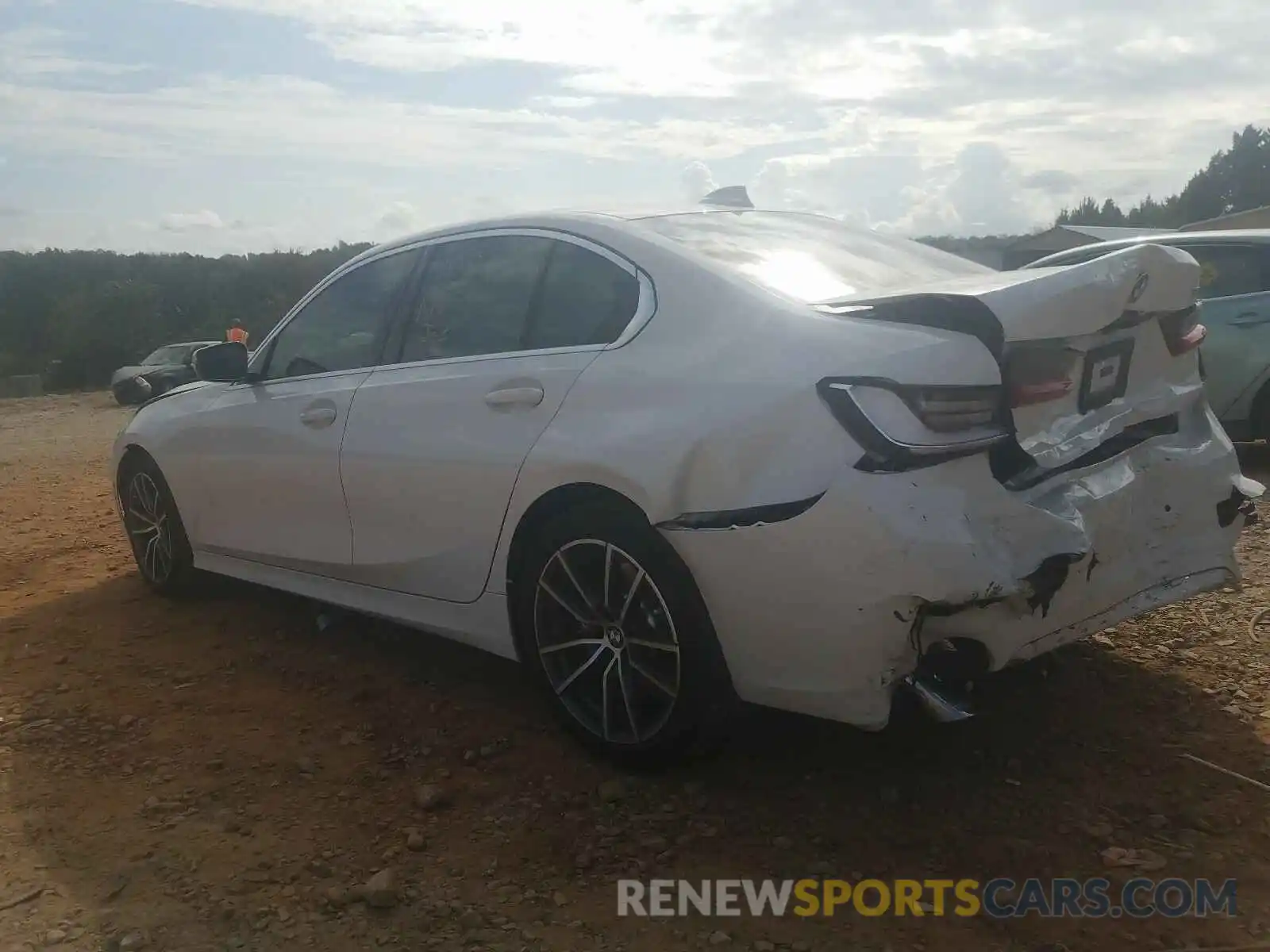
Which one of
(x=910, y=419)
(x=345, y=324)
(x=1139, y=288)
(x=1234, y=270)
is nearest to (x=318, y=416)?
(x=345, y=324)

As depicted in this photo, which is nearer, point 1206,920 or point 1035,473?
point 1206,920

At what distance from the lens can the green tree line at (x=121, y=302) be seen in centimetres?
2900

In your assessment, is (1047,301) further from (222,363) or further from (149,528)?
(149,528)

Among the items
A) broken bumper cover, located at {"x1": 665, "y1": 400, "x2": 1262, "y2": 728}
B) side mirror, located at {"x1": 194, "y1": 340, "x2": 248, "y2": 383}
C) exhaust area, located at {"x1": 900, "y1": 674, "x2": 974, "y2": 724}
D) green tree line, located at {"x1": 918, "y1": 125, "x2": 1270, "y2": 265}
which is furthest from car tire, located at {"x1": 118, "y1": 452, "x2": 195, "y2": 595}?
green tree line, located at {"x1": 918, "y1": 125, "x2": 1270, "y2": 265}

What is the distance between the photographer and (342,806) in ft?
10.5

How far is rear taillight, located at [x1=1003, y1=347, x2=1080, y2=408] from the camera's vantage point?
107 inches

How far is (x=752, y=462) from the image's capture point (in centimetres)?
271

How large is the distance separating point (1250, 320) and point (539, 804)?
6117mm

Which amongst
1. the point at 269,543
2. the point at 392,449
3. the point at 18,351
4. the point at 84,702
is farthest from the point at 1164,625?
the point at 18,351

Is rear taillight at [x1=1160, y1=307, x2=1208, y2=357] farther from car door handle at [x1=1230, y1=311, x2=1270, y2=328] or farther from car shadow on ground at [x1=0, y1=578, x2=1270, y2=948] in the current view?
car door handle at [x1=1230, y1=311, x2=1270, y2=328]

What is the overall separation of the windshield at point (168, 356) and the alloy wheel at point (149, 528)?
61.5 ft

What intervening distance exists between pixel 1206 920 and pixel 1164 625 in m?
1.92

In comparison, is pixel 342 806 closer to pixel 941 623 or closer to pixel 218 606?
pixel 941 623

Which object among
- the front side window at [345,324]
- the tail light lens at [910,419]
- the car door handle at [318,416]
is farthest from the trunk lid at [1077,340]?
the car door handle at [318,416]
